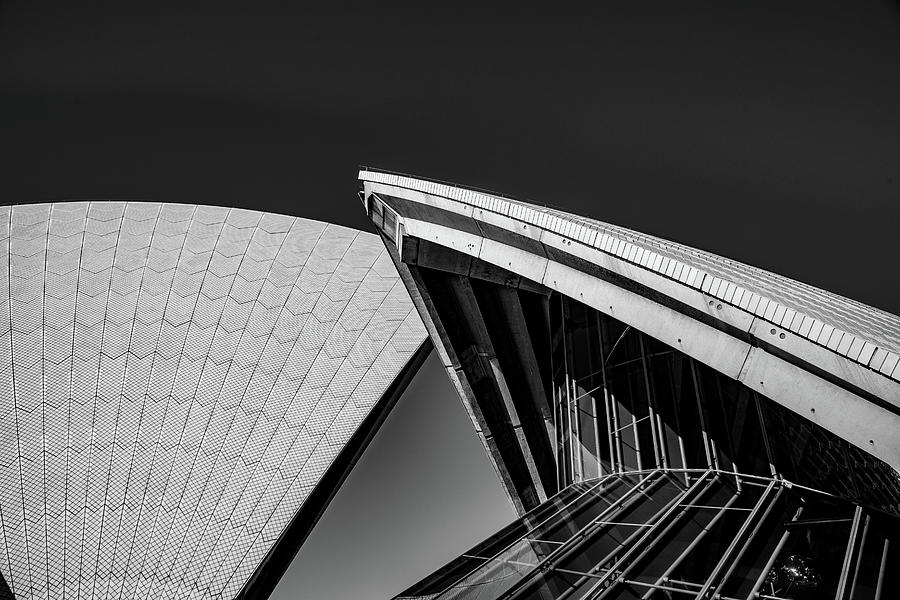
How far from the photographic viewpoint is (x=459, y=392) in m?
13.4

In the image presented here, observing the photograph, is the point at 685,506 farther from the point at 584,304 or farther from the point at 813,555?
the point at 584,304

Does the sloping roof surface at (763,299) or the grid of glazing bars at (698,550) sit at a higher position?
the sloping roof surface at (763,299)

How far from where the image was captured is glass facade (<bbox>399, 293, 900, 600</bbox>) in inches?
190

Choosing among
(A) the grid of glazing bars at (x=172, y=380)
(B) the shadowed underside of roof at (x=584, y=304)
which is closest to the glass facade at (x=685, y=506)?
(B) the shadowed underside of roof at (x=584, y=304)

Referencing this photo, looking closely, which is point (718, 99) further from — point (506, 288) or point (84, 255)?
point (84, 255)

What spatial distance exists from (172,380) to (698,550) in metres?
14.1

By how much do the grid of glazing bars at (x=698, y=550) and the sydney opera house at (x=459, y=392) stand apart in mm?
37

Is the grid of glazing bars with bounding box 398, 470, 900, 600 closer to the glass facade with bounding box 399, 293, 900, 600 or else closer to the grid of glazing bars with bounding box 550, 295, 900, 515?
the glass facade with bounding box 399, 293, 900, 600

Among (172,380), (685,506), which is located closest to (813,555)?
(685,506)

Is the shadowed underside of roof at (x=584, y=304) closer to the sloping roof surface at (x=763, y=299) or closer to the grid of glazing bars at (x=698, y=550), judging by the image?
the sloping roof surface at (x=763, y=299)

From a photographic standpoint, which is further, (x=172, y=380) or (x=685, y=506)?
(x=172, y=380)

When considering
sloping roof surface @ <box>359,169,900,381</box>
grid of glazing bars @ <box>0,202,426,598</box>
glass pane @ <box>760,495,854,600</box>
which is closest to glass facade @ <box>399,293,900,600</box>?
glass pane @ <box>760,495,854,600</box>

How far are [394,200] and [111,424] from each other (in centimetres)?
972

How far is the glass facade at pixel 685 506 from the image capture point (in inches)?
190
